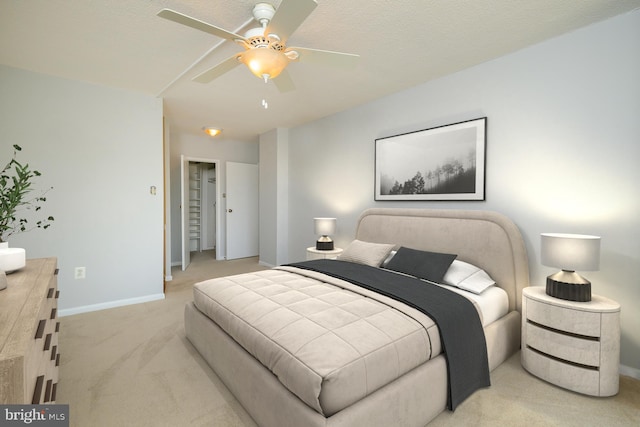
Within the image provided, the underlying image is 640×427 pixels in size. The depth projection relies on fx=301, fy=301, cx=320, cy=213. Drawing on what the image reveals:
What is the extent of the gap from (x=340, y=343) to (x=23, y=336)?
1.17 m

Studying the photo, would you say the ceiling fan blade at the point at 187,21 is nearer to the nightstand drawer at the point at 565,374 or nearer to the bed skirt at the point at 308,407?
the bed skirt at the point at 308,407

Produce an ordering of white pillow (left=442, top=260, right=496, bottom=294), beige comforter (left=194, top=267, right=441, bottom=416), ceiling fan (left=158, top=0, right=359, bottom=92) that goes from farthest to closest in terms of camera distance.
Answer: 1. white pillow (left=442, top=260, right=496, bottom=294)
2. ceiling fan (left=158, top=0, right=359, bottom=92)
3. beige comforter (left=194, top=267, right=441, bottom=416)

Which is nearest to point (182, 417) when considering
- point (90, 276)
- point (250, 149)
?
point (90, 276)

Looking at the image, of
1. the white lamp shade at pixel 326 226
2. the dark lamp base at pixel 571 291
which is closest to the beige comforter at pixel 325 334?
the dark lamp base at pixel 571 291

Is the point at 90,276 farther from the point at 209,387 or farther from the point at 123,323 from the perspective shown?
the point at 209,387

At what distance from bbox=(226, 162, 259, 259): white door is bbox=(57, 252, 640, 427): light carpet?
355 cm

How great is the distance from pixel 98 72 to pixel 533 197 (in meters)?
4.18

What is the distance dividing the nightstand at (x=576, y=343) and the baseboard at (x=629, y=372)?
0.36m

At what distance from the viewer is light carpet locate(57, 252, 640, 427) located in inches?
66.4

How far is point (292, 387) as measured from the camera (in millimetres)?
1396

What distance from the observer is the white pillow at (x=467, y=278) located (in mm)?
2381

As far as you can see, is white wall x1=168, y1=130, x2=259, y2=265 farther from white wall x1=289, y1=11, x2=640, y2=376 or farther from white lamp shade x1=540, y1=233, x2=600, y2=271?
Result: white lamp shade x1=540, y1=233, x2=600, y2=271

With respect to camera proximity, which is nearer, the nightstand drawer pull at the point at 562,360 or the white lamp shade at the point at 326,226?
the nightstand drawer pull at the point at 562,360

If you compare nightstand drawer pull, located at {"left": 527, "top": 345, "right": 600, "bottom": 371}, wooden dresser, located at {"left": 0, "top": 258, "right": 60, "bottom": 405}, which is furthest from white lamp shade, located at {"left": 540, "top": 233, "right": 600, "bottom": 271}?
wooden dresser, located at {"left": 0, "top": 258, "right": 60, "bottom": 405}
